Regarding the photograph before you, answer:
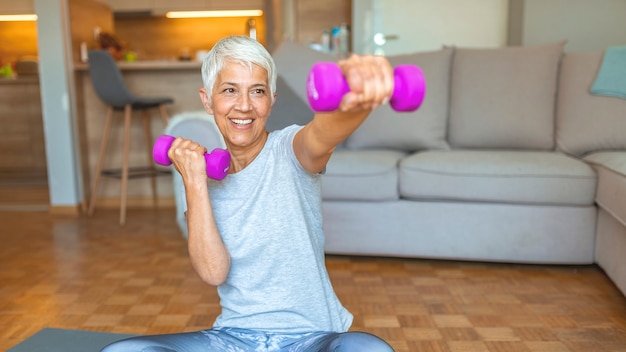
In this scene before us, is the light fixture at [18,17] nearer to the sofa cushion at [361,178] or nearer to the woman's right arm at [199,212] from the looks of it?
the sofa cushion at [361,178]

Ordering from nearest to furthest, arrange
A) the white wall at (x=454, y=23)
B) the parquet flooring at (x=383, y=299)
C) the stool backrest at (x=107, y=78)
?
the parquet flooring at (x=383, y=299) < the stool backrest at (x=107, y=78) < the white wall at (x=454, y=23)

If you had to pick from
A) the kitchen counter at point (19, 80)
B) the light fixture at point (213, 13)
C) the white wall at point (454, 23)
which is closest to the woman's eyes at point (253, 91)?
the white wall at point (454, 23)

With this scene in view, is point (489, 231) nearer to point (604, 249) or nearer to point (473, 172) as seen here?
point (473, 172)

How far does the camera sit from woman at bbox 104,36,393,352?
0.97 meters

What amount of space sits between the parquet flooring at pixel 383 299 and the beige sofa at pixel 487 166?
0.10 metres

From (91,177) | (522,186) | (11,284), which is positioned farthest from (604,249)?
(91,177)

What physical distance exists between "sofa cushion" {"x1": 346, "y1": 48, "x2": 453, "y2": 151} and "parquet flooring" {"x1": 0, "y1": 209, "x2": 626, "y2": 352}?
2.01 ft

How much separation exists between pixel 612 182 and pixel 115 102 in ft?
9.09

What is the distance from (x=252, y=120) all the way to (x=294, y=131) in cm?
8

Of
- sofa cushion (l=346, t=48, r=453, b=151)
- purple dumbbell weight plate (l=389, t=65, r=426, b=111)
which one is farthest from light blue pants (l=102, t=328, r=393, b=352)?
sofa cushion (l=346, t=48, r=453, b=151)

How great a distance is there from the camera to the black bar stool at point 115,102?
10.9ft

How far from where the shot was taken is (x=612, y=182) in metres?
1.92

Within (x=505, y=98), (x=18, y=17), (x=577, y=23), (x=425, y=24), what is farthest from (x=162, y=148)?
(x=18, y=17)

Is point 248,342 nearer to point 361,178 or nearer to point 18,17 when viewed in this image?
point 361,178
